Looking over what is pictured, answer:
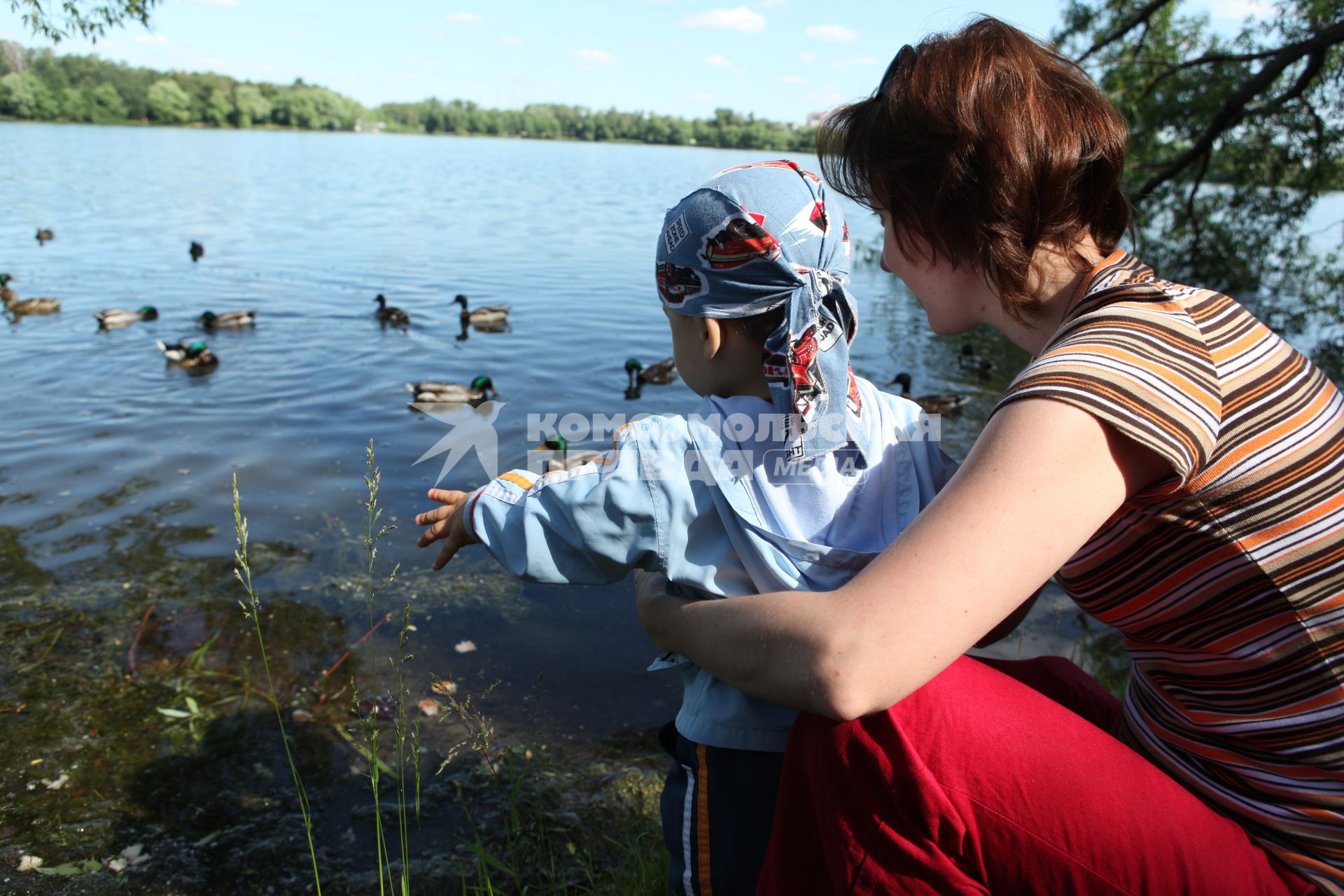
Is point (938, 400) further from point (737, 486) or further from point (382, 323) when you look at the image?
point (737, 486)

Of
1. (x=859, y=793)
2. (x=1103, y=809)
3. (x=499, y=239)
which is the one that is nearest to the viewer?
(x=1103, y=809)

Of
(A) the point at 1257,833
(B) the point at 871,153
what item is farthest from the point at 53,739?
(A) the point at 1257,833

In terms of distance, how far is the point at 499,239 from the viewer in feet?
68.8

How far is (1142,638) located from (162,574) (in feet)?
16.9

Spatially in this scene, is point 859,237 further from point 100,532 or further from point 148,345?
point 100,532

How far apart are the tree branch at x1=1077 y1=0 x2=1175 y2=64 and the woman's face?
9931 mm

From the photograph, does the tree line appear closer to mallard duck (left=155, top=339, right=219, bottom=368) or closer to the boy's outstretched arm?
mallard duck (left=155, top=339, right=219, bottom=368)

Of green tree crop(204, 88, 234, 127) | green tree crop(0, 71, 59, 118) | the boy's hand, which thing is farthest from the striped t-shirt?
green tree crop(204, 88, 234, 127)

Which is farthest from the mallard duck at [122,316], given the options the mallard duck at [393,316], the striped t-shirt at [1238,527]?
the striped t-shirt at [1238,527]

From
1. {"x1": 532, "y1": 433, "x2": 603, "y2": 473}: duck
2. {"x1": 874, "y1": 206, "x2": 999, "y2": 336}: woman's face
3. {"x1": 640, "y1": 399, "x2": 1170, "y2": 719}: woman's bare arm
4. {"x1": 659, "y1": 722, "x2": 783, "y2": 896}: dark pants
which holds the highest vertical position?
{"x1": 874, "y1": 206, "x2": 999, "y2": 336}: woman's face

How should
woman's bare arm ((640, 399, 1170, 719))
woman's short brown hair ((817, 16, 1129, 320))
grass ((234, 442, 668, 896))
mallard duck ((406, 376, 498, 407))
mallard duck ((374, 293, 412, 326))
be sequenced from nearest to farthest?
1. woman's bare arm ((640, 399, 1170, 719))
2. woman's short brown hair ((817, 16, 1129, 320))
3. grass ((234, 442, 668, 896))
4. mallard duck ((406, 376, 498, 407))
5. mallard duck ((374, 293, 412, 326))

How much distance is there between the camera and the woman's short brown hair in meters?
1.56

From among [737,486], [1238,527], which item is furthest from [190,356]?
[1238,527]

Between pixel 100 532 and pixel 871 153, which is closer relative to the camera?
pixel 871 153
